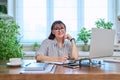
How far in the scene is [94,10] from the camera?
15.4ft

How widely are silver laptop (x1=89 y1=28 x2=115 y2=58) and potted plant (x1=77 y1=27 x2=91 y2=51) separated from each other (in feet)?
6.53

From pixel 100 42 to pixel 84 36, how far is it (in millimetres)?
2086

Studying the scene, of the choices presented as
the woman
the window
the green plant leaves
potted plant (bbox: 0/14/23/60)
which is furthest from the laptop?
the window

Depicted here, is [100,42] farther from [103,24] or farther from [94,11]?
[94,11]

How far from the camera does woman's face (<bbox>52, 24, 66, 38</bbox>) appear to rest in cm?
317

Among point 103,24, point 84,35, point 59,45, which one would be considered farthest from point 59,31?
point 103,24

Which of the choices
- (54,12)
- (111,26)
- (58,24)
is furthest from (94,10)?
(58,24)

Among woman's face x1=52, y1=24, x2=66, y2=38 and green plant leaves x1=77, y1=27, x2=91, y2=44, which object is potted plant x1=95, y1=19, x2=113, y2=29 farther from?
woman's face x1=52, y1=24, x2=66, y2=38

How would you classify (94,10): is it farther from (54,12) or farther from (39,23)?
(39,23)

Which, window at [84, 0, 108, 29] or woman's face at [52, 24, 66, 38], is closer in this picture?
woman's face at [52, 24, 66, 38]

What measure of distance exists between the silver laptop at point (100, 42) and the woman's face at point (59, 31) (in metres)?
0.82

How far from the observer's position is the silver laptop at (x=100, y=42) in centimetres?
235

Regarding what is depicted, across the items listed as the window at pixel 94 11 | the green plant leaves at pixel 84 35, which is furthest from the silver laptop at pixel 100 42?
the window at pixel 94 11

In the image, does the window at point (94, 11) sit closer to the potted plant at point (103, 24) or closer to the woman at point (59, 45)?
the potted plant at point (103, 24)
